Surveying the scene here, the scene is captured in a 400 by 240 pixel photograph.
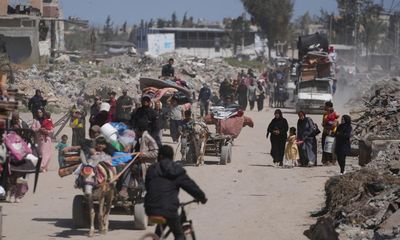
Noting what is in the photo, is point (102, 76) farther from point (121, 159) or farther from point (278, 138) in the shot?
point (121, 159)

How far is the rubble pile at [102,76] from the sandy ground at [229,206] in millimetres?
15360

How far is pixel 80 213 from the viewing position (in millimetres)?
15344

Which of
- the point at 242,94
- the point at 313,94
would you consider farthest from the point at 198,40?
the point at 242,94

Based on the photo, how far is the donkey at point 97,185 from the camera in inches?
573

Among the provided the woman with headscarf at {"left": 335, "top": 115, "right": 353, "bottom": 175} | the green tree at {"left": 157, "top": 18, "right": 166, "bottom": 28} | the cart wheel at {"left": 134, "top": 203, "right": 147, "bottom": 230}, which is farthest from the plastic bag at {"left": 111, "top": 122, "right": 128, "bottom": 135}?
the green tree at {"left": 157, "top": 18, "right": 166, "bottom": 28}

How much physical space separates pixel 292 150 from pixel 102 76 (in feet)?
94.9

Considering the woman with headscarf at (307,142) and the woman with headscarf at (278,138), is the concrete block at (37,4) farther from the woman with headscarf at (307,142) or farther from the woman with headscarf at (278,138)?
the woman with headscarf at (307,142)

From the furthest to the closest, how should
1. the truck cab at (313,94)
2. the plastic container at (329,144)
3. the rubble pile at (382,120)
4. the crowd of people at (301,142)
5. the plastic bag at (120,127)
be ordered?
the truck cab at (313,94), the rubble pile at (382,120), the crowd of people at (301,142), the plastic container at (329,144), the plastic bag at (120,127)

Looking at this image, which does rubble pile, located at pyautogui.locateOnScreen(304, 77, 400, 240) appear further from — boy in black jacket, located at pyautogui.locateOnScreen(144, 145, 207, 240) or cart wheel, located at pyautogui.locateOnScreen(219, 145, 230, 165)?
cart wheel, located at pyautogui.locateOnScreen(219, 145, 230, 165)

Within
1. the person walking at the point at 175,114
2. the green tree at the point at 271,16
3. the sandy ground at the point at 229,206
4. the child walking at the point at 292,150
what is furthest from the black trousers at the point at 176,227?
the green tree at the point at 271,16

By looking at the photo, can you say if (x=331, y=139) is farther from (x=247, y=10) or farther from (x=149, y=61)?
(x=247, y=10)

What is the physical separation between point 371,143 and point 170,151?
1178 centimetres

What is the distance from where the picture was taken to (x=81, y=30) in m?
143

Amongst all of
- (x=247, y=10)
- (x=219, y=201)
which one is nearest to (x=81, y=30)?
(x=247, y=10)
